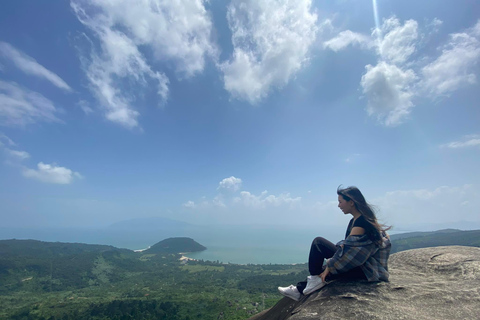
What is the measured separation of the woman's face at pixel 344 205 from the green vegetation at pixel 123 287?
53387mm

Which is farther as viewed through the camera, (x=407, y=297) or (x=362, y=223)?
(x=362, y=223)

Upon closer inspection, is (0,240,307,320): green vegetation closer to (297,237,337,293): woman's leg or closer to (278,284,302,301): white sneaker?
(278,284,302,301): white sneaker

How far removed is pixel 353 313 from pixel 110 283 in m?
125

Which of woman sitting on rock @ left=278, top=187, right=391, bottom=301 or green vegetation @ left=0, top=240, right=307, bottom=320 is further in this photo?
green vegetation @ left=0, top=240, right=307, bottom=320

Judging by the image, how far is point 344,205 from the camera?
425cm

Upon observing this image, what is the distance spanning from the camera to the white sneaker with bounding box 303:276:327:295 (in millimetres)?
3990

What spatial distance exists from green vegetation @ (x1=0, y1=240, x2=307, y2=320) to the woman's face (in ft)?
175

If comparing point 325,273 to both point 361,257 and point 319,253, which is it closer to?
point 319,253

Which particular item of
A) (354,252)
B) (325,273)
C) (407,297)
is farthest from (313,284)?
(407,297)

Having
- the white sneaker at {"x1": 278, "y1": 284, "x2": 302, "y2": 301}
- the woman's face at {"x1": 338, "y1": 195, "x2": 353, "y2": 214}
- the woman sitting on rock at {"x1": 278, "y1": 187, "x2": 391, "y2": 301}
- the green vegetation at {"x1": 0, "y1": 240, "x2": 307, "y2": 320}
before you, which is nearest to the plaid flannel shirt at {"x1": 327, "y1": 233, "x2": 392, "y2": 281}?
the woman sitting on rock at {"x1": 278, "y1": 187, "x2": 391, "y2": 301}

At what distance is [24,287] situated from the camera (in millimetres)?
84438

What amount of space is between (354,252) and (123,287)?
4295 inches

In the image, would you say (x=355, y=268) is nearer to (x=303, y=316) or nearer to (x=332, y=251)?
(x=332, y=251)

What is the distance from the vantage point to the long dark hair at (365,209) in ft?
12.2
